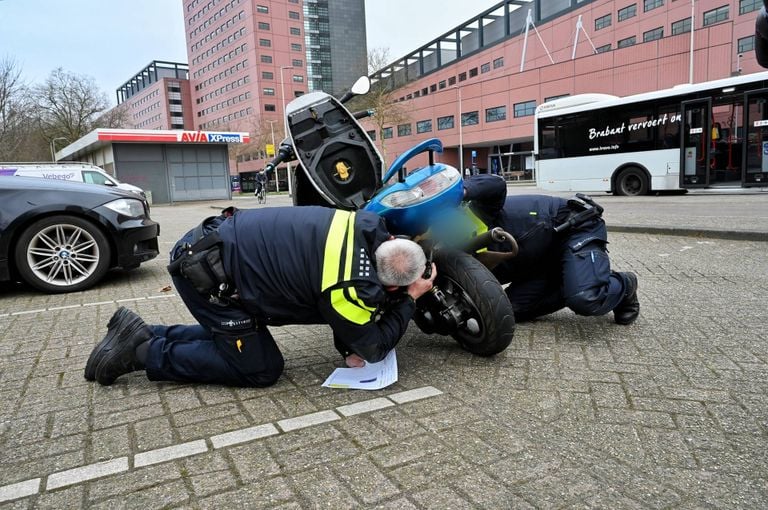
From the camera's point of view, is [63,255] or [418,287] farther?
[63,255]

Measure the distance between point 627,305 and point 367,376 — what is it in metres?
2.04

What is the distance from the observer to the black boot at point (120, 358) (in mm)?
2945

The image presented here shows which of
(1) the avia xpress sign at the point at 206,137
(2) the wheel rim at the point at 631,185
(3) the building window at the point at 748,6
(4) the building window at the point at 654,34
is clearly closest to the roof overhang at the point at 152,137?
(1) the avia xpress sign at the point at 206,137

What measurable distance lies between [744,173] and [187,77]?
128693mm

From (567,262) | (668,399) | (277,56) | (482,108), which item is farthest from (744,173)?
(277,56)

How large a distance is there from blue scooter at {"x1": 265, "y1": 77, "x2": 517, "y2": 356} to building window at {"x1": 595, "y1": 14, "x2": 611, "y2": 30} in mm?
54204

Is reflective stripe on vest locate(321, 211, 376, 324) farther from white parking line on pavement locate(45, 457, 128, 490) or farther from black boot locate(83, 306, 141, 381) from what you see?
black boot locate(83, 306, 141, 381)

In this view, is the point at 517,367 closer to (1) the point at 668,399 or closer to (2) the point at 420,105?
(1) the point at 668,399

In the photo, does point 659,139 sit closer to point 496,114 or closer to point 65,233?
point 65,233

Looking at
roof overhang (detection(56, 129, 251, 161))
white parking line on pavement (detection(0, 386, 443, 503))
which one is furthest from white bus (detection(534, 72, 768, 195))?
roof overhang (detection(56, 129, 251, 161))

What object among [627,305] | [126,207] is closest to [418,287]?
[627,305]

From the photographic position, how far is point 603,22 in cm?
5031

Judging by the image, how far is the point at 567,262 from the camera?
12.0ft

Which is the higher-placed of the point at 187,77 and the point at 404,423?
the point at 187,77
